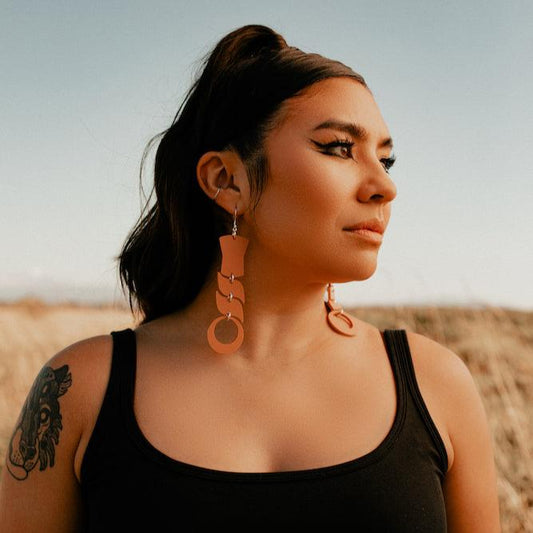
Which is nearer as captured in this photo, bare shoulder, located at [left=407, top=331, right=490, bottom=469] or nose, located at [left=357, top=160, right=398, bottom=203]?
nose, located at [left=357, top=160, right=398, bottom=203]

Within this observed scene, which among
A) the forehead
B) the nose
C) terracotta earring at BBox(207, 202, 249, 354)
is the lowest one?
terracotta earring at BBox(207, 202, 249, 354)

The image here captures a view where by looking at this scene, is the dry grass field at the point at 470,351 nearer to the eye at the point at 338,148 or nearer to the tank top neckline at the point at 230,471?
the tank top neckline at the point at 230,471

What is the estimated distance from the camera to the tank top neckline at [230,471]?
1.63 metres

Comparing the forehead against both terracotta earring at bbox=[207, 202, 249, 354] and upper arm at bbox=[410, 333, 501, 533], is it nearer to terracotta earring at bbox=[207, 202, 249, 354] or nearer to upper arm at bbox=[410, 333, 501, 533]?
terracotta earring at bbox=[207, 202, 249, 354]

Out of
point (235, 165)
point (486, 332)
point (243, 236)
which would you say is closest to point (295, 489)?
point (243, 236)

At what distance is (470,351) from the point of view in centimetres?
543

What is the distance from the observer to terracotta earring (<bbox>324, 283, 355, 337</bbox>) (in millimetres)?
1991

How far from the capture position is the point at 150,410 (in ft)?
5.82

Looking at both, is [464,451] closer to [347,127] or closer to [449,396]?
[449,396]

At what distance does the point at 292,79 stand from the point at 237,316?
0.67m

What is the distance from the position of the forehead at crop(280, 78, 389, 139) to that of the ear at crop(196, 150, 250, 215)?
18 centimetres

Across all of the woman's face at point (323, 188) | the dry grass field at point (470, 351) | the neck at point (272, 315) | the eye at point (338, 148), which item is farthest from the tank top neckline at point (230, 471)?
the dry grass field at point (470, 351)

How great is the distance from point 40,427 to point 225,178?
0.84 meters

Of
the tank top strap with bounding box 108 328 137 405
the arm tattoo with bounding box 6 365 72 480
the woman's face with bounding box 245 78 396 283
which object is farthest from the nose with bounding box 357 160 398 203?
the arm tattoo with bounding box 6 365 72 480
